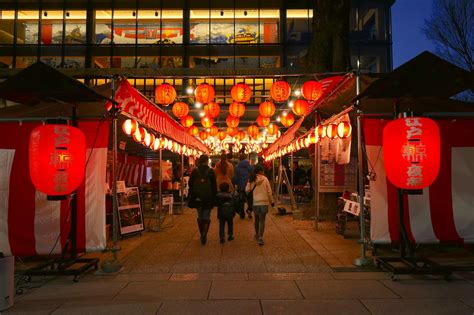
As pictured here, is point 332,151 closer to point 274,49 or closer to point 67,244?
point 67,244

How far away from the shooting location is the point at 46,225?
23.6 feet

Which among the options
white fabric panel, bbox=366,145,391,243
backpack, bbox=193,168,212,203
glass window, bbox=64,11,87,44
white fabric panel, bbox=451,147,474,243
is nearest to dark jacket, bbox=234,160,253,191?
backpack, bbox=193,168,212,203

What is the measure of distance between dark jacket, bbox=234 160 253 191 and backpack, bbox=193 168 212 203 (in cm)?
410

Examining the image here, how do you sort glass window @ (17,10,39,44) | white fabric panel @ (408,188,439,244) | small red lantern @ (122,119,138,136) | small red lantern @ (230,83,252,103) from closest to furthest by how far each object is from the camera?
white fabric panel @ (408,188,439,244) < small red lantern @ (122,119,138,136) < small red lantern @ (230,83,252,103) < glass window @ (17,10,39,44)

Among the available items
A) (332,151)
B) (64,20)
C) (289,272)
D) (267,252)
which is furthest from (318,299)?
(64,20)

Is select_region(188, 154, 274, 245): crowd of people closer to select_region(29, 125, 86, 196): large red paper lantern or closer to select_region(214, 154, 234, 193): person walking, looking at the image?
select_region(214, 154, 234, 193): person walking

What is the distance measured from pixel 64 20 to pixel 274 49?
656 inches

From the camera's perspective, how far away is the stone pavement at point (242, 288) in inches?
198

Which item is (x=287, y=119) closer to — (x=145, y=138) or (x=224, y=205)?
(x=224, y=205)

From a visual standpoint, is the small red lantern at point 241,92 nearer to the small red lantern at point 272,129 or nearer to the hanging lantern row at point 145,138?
the hanging lantern row at point 145,138

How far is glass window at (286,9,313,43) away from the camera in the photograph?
29.9m

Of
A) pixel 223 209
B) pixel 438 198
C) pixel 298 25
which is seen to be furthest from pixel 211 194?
pixel 298 25

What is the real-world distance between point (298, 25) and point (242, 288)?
1102 inches


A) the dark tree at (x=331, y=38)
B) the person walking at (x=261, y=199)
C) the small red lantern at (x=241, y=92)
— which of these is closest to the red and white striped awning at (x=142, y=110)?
the small red lantern at (x=241, y=92)
